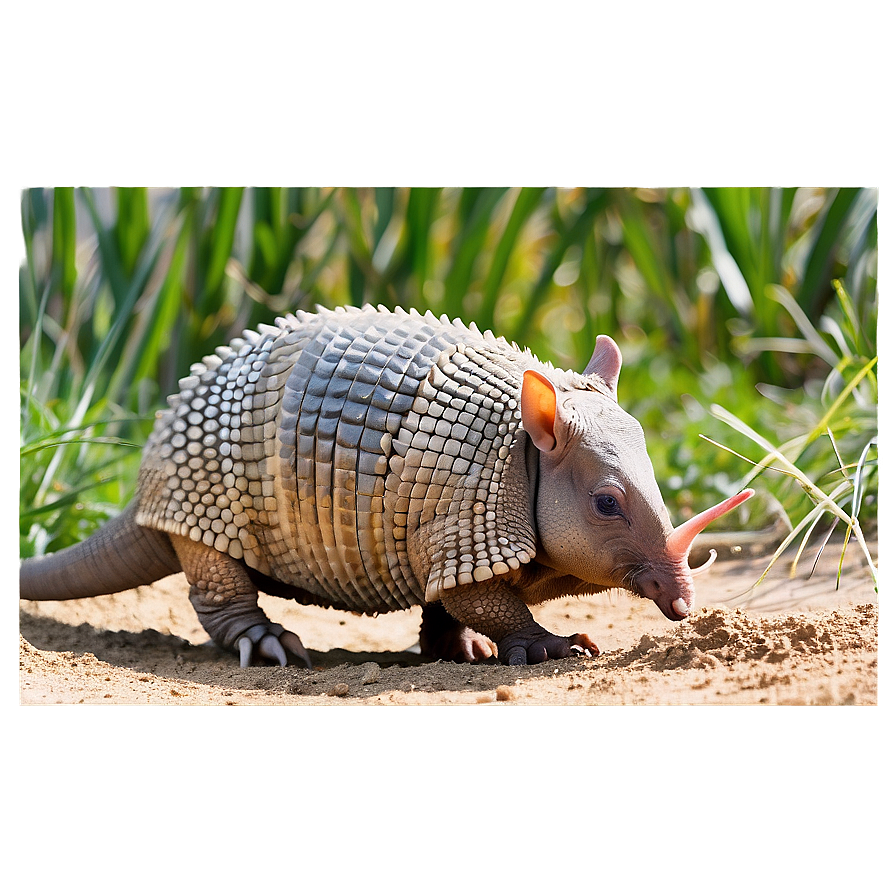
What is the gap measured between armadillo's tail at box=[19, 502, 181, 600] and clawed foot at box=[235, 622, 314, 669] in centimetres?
52

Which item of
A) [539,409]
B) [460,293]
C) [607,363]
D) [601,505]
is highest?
[460,293]

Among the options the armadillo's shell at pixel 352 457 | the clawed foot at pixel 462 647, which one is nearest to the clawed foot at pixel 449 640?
the clawed foot at pixel 462 647

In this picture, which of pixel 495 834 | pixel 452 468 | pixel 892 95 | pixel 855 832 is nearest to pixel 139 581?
pixel 452 468

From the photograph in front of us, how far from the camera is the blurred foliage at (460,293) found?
5.04 m

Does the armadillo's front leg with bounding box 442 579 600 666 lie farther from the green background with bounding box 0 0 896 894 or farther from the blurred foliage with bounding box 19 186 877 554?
the blurred foliage with bounding box 19 186 877 554

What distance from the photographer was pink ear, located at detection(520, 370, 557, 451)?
3.52 metres

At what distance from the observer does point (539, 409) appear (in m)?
3.55

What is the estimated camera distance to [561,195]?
7156 mm

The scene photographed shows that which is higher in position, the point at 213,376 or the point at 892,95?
the point at 892,95

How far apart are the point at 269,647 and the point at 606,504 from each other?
56.0 inches

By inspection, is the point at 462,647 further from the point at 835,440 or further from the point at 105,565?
the point at 835,440

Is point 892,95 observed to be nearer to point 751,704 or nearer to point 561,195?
point 751,704

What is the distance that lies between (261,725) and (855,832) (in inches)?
74.1

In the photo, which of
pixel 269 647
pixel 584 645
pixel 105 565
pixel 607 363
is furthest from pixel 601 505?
pixel 105 565
